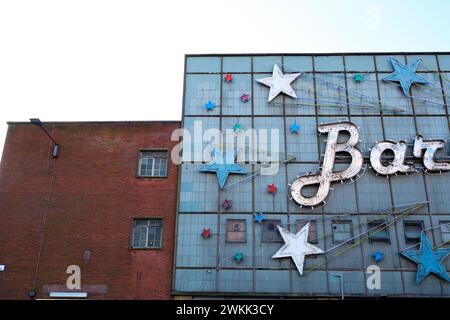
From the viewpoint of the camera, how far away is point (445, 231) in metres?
24.1

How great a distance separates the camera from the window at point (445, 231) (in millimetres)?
23938

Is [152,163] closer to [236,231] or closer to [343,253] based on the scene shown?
[236,231]

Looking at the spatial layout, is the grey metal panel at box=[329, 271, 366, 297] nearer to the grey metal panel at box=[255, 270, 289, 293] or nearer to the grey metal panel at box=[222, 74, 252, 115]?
the grey metal panel at box=[255, 270, 289, 293]

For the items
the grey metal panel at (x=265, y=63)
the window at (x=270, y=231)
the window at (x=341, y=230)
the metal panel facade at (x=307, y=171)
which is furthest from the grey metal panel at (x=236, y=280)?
the grey metal panel at (x=265, y=63)

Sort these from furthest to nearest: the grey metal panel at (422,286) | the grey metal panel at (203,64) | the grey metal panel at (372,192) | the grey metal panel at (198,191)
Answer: the grey metal panel at (203,64) → the grey metal panel at (198,191) → the grey metal panel at (372,192) → the grey metal panel at (422,286)

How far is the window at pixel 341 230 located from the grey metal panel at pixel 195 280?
6.09 m

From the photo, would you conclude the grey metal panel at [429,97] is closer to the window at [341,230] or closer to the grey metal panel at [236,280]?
the window at [341,230]

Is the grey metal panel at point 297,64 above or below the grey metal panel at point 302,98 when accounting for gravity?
above

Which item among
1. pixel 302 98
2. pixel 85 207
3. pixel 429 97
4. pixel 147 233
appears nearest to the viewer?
pixel 147 233

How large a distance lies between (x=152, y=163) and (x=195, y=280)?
6.74 metres

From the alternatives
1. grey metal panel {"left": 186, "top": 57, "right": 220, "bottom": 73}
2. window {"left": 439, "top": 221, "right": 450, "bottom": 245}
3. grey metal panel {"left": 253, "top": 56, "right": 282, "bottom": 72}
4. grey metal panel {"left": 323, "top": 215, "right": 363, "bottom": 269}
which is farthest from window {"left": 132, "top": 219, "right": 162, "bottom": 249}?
window {"left": 439, "top": 221, "right": 450, "bottom": 245}

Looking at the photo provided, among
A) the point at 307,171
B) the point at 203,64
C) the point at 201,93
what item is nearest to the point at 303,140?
the point at 307,171
